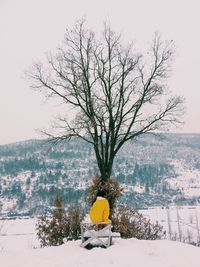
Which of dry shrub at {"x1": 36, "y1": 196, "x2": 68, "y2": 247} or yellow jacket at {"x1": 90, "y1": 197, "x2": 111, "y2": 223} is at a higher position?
yellow jacket at {"x1": 90, "y1": 197, "x2": 111, "y2": 223}

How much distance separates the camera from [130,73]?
→ 27344mm

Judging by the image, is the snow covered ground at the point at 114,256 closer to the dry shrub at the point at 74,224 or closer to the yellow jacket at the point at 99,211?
the yellow jacket at the point at 99,211

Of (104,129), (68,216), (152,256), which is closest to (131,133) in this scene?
(104,129)

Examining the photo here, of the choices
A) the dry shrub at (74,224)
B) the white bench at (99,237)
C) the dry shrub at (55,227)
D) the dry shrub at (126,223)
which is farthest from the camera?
the dry shrub at (126,223)

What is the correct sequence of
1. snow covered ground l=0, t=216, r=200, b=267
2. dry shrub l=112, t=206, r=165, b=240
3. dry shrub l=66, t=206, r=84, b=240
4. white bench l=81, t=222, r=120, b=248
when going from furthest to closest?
dry shrub l=112, t=206, r=165, b=240 → dry shrub l=66, t=206, r=84, b=240 → white bench l=81, t=222, r=120, b=248 → snow covered ground l=0, t=216, r=200, b=267

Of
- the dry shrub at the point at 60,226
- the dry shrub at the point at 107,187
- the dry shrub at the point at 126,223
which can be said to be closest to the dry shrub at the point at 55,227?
the dry shrub at the point at 60,226

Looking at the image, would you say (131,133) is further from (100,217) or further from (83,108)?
(100,217)

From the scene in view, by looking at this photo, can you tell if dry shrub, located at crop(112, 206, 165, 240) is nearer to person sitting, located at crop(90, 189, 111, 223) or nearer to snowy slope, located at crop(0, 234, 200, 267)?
person sitting, located at crop(90, 189, 111, 223)

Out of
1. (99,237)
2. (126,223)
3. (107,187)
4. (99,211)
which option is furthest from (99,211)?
(126,223)

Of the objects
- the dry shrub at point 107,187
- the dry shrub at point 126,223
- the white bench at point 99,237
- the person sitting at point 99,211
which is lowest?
the dry shrub at point 126,223

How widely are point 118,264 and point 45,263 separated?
89.0 inches

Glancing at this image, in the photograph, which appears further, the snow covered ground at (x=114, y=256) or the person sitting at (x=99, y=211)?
the person sitting at (x=99, y=211)

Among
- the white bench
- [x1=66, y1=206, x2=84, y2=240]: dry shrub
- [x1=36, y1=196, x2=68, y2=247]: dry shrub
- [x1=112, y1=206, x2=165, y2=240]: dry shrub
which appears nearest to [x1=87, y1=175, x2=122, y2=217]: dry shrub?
[x1=66, y1=206, x2=84, y2=240]: dry shrub

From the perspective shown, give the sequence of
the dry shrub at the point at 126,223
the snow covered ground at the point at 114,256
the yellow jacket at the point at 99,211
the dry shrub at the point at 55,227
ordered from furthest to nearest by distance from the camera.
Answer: the dry shrub at the point at 126,223 → the dry shrub at the point at 55,227 → the yellow jacket at the point at 99,211 → the snow covered ground at the point at 114,256
